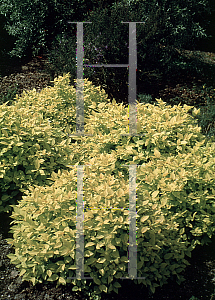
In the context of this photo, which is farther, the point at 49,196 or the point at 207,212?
the point at 207,212

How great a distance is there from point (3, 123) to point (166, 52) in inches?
178

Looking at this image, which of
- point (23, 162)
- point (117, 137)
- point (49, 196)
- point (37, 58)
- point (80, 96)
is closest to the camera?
point (49, 196)

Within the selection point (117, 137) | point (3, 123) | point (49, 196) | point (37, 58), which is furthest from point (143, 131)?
point (37, 58)

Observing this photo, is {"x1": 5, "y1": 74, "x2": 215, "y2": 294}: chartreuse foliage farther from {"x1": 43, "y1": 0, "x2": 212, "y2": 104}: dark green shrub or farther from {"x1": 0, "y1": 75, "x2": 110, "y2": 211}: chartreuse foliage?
{"x1": 43, "y1": 0, "x2": 212, "y2": 104}: dark green shrub

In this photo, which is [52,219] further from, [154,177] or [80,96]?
[80,96]

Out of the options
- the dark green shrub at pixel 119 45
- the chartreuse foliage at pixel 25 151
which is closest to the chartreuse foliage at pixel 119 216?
the chartreuse foliage at pixel 25 151

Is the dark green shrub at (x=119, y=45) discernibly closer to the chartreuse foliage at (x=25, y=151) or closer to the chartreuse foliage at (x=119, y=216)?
the chartreuse foliage at (x=25, y=151)

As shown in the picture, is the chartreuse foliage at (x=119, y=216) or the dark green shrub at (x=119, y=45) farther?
the dark green shrub at (x=119, y=45)

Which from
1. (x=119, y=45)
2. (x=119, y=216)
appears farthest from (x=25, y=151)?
(x=119, y=45)

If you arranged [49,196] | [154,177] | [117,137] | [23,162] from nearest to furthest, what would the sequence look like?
[49,196] → [154,177] → [23,162] → [117,137]

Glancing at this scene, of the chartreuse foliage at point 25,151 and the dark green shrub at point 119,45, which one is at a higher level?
the dark green shrub at point 119,45

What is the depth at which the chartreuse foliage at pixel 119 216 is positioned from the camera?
2.25 m

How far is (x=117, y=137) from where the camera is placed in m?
3.13

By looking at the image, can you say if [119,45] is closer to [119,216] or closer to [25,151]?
[25,151]
